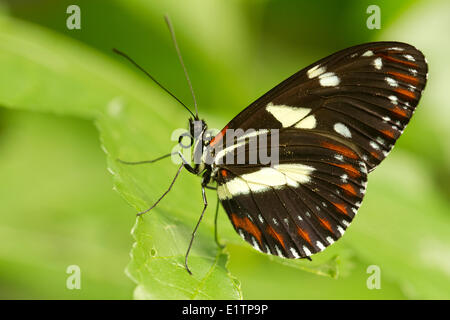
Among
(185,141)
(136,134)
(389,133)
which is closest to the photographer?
(389,133)

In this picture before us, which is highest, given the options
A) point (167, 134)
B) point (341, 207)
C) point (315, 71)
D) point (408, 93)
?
point (167, 134)

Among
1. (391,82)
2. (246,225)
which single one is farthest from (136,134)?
(391,82)

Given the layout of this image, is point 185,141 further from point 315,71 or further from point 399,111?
point 399,111

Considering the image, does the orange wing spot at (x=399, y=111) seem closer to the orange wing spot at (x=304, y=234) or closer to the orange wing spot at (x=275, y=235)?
the orange wing spot at (x=304, y=234)

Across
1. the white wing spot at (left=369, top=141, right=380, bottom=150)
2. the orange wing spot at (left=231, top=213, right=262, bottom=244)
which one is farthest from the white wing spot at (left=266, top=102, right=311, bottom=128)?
the orange wing spot at (left=231, top=213, right=262, bottom=244)

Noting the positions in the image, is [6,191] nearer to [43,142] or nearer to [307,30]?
[43,142]
